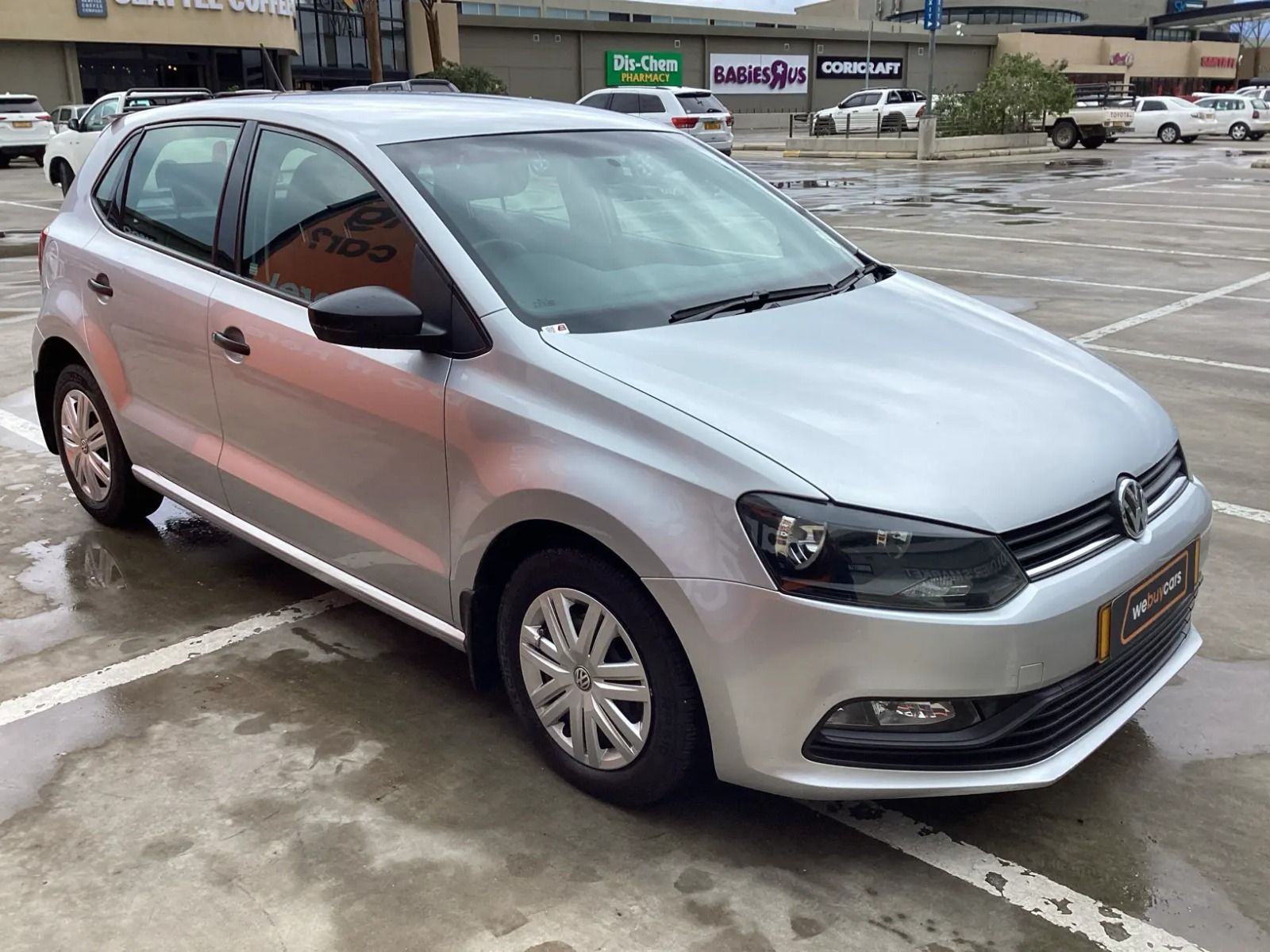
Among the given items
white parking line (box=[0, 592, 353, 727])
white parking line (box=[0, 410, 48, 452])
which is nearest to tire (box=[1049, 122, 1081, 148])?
white parking line (box=[0, 410, 48, 452])

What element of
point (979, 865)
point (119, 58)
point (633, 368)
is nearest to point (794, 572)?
point (633, 368)

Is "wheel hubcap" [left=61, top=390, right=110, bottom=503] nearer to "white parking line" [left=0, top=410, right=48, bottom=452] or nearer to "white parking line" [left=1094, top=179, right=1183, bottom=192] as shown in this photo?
"white parking line" [left=0, top=410, right=48, bottom=452]

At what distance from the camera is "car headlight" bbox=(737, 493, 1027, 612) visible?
8.49 ft

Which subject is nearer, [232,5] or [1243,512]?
[1243,512]

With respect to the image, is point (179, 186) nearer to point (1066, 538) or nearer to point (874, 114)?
point (1066, 538)

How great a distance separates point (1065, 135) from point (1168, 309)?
29.4 meters

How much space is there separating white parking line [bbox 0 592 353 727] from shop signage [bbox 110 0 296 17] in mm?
37388

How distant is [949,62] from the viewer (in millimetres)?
63875

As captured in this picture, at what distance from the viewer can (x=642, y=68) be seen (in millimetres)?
50500

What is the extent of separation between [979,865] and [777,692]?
72 centimetres

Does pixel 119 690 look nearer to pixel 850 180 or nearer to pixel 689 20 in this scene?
pixel 850 180

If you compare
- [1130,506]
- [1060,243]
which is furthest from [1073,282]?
[1130,506]

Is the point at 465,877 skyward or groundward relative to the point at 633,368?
groundward

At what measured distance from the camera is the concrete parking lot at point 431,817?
2680 mm
